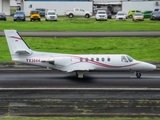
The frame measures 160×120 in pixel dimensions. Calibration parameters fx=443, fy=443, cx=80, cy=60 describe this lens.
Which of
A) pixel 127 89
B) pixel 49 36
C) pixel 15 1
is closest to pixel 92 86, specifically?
pixel 127 89

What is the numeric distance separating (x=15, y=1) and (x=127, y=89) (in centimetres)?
10515

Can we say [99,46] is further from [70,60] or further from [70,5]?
[70,5]

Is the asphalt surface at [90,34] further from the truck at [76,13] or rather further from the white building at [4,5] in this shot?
the white building at [4,5]

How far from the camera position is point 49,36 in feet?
170

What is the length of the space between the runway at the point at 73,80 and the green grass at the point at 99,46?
918 cm

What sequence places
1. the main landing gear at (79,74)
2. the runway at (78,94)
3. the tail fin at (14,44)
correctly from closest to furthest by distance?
the runway at (78,94) → the main landing gear at (79,74) → the tail fin at (14,44)

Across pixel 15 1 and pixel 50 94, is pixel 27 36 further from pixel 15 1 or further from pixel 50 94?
pixel 15 1

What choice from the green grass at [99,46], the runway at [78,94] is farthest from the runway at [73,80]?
the green grass at [99,46]

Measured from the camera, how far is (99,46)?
4734 centimetres

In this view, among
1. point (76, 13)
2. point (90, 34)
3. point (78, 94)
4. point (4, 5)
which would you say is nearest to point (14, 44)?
point (78, 94)

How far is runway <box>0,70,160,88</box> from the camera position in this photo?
29719mm

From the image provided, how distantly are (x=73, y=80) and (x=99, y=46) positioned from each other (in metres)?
16.1

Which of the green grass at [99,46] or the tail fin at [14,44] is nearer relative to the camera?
the tail fin at [14,44]

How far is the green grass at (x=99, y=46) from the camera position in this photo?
45.2 m
